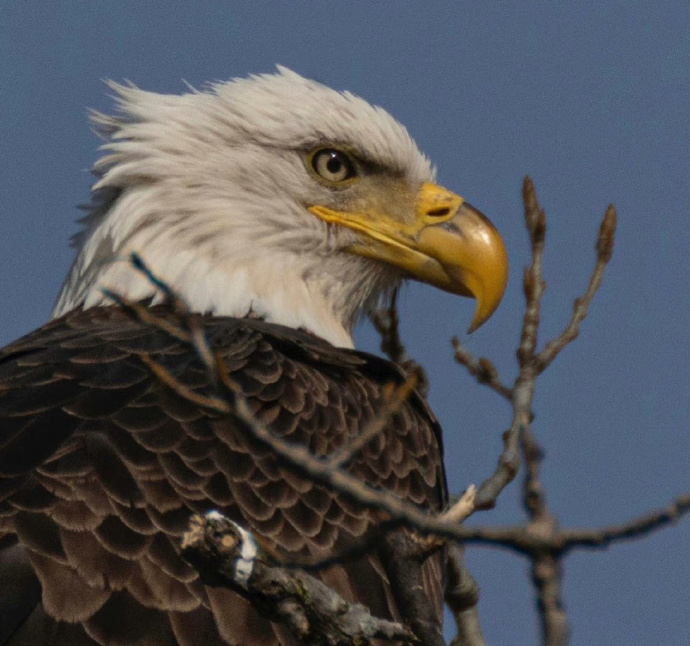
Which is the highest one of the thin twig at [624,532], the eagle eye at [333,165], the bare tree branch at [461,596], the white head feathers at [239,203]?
the thin twig at [624,532]

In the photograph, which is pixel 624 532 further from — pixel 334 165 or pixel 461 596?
pixel 334 165

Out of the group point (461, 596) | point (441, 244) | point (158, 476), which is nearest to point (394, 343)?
point (441, 244)

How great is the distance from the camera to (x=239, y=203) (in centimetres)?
620

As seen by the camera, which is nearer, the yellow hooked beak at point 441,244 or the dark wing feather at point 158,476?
the dark wing feather at point 158,476

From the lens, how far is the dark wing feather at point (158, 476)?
378cm

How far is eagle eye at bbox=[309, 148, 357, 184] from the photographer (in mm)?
6270

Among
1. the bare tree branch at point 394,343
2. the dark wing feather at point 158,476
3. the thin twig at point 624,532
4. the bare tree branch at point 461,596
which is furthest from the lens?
the bare tree branch at point 394,343

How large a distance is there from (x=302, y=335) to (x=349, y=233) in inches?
29.1

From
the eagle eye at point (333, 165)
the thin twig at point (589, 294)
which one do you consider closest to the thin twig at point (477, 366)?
the thin twig at point (589, 294)

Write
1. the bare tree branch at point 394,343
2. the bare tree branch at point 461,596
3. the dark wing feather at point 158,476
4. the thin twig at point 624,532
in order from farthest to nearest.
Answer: the bare tree branch at point 394,343
the bare tree branch at point 461,596
the dark wing feather at point 158,476
the thin twig at point 624,532

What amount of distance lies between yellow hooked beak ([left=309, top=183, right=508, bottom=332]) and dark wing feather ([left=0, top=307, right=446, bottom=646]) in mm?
935

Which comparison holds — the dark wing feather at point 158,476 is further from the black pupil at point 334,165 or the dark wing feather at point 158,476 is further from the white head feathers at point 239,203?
the black pupil at point 334,165

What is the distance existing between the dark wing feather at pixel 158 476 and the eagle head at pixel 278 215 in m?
0.94

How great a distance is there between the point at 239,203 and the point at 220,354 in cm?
189
